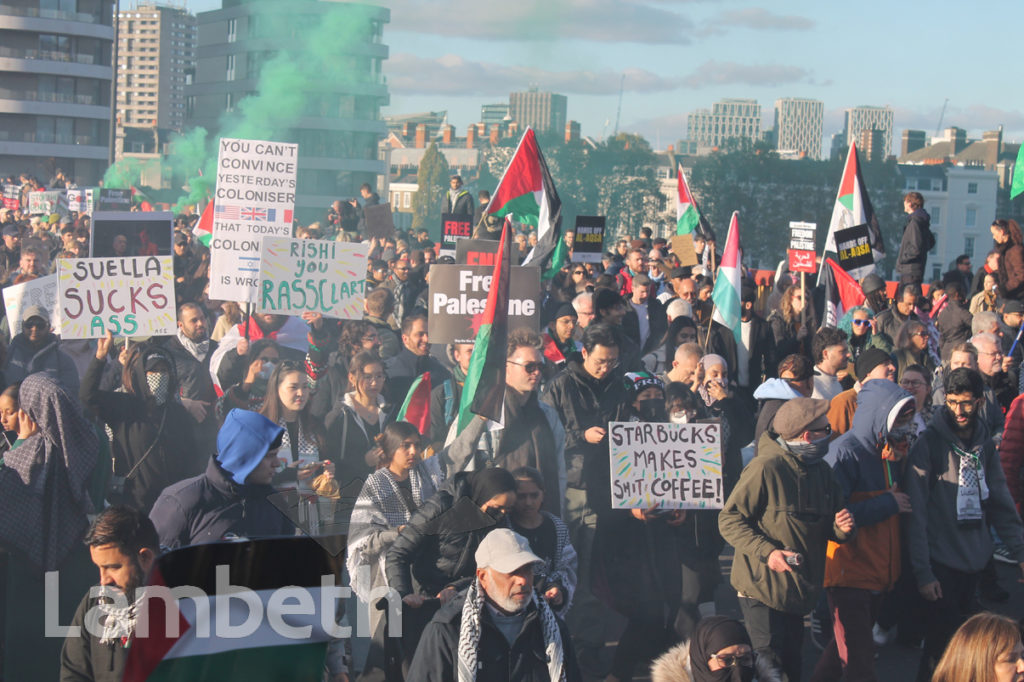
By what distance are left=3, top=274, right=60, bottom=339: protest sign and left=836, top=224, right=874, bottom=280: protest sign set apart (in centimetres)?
735

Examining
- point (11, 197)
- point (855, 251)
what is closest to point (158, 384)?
point (855, 251)

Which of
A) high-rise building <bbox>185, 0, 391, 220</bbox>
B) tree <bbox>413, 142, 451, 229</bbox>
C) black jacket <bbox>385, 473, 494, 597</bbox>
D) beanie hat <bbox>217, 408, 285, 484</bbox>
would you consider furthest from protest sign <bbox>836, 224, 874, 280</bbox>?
tree <bbox>413, 142, 451, 229</bbox>

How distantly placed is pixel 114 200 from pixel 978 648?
21.8 m

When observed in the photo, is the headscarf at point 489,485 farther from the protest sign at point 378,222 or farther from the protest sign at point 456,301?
the protest sign at point 378,222

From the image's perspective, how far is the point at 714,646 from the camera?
14.3ft

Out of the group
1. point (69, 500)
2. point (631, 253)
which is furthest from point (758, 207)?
point (69, 500)

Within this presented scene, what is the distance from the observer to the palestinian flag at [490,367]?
6336 mm

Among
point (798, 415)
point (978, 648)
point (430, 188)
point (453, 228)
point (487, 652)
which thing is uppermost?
point (430, 188)

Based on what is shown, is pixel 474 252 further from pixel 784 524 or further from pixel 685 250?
pixel 685 250

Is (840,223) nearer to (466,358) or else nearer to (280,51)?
(466,358)

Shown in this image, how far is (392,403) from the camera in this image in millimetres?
7793

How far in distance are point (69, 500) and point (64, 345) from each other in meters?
3.48

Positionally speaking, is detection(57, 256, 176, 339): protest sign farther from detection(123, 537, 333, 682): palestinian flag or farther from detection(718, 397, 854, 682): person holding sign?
detection(123, 537, 333, 682): palestinian flag

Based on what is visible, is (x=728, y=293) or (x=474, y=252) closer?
(x=474, y=252)
